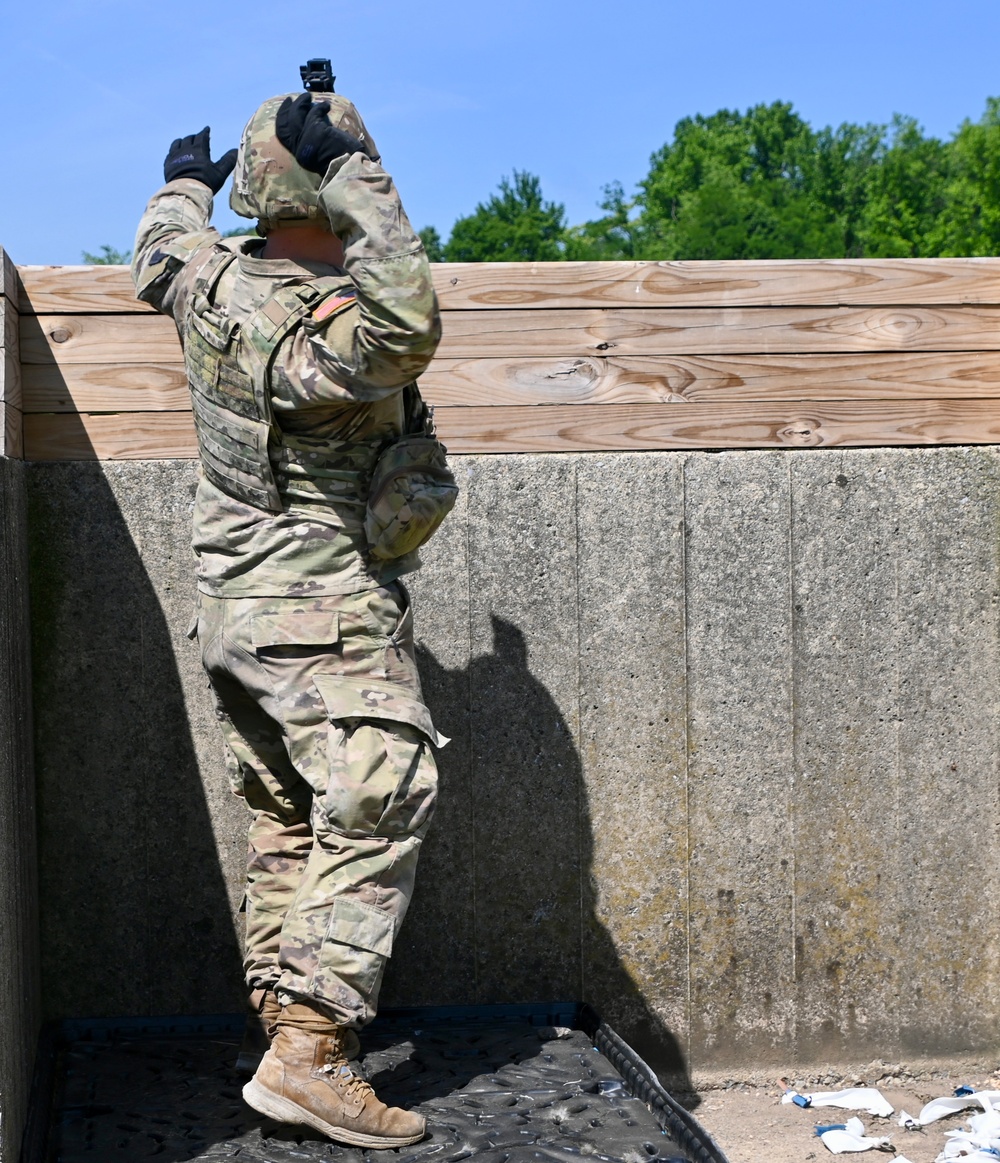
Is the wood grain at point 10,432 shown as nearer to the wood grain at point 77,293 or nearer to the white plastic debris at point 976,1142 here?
the wood grain at point 77,293

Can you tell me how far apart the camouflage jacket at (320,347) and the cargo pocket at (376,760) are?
267mm

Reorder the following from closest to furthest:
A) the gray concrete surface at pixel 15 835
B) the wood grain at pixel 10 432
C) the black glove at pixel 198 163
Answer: the gray concrete surface at pixel 15 835 < the black glove at pixel 198 163 < the wood grain at pixel 10 432

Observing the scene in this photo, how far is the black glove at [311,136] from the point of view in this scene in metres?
2.83

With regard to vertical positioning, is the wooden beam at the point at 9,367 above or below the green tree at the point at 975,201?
below

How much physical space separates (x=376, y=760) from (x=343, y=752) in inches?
2.9

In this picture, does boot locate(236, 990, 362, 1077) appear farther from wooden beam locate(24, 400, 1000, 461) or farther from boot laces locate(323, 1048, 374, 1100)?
wooden beam locate(24, 400, 1000, 461)

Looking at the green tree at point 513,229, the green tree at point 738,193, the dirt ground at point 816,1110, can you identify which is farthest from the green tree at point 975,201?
the dirt ground at point 816,1110

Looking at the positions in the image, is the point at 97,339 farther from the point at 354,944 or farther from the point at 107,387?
the point at 354,944

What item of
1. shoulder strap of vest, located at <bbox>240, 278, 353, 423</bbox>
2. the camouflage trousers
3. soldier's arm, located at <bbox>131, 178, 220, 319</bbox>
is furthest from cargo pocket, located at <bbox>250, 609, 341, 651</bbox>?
soldier's arm, located at <bbox>131, 178, 220, 319</bbox>

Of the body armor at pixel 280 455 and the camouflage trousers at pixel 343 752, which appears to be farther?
the body armor at pixel 280 455

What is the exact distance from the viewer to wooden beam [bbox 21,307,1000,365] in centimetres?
397

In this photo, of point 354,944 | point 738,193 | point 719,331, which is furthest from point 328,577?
point 738,193

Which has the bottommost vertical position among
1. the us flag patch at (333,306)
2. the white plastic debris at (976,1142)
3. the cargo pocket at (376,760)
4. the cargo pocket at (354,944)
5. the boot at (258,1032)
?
the white plastic debris at (976,1142)

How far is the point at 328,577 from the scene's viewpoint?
10.1ft
